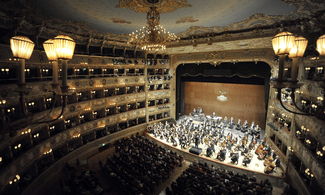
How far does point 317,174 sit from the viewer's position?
859cm

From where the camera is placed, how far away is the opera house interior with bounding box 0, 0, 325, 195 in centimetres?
802

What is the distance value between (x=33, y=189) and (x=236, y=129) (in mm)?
19534

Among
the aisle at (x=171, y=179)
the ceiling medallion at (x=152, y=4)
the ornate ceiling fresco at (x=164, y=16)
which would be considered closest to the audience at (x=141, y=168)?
Answer: the aisle at (x=171, y=179)

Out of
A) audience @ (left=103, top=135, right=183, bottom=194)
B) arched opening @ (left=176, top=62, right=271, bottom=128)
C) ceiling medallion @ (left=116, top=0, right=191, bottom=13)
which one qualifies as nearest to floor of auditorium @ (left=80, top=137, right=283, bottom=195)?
audience @ (left=103, top=135, right=183, bottom=194)

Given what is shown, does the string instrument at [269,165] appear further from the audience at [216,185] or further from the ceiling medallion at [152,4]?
the ceiling medallion at [152,4]

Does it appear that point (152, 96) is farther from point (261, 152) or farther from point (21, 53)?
point (21, 53)

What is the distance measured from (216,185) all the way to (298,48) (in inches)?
381

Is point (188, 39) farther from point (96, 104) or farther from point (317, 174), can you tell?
point (317, 174)

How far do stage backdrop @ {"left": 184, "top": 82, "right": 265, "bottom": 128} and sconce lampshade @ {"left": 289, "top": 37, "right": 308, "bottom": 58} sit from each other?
20.0m

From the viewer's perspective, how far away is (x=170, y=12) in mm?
9266

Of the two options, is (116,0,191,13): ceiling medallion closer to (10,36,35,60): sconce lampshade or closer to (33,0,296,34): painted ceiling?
(33,0,296,34): painted ceiling

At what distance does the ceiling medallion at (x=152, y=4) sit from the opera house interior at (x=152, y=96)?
0.05 meters

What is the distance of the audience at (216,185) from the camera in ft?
34.0

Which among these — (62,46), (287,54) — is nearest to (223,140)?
(287,54)
